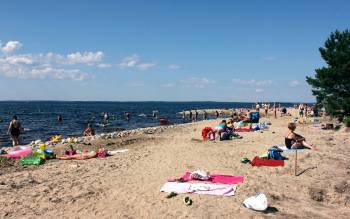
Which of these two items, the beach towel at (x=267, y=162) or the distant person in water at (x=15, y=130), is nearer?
the beach towel at (x=267, y=162)

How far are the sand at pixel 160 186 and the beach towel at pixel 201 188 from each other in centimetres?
25

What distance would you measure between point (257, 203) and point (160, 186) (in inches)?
119

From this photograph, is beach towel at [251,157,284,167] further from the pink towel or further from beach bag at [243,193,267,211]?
beach bag at [243,193,267,211]

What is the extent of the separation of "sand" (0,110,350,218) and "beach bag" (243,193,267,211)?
14 cm

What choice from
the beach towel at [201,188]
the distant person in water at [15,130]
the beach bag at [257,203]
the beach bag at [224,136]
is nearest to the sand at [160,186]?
the beach bag at [257,203]

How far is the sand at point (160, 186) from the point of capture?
911cm

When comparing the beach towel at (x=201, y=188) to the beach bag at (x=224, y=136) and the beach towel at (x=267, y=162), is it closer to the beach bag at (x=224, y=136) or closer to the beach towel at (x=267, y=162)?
the beach towel at (x=267, y=162)

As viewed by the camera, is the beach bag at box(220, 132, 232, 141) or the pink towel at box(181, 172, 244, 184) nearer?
the pink towel at box(181, 172, 244, 184)

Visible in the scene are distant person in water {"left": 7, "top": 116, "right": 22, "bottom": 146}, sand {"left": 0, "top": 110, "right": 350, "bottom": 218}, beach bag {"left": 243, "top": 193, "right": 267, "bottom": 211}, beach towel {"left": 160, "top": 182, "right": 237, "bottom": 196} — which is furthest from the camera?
distant person in water {"left": 7, "top": 116, "right": 22, "bottom": 146}

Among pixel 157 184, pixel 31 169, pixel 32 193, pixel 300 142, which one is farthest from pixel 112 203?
pixel 300 142

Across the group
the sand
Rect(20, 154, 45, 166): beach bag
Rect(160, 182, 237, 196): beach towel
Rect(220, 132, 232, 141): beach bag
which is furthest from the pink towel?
Rect(220, 132, 232, 141): beach bag

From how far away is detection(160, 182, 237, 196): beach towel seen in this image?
10195 millimetres

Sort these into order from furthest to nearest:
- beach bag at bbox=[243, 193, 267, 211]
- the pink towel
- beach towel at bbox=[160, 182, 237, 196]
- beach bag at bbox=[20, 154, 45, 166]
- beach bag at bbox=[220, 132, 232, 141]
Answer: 1. beach bag at bbox=[220, 132, 232, 141]
2. beach bag at bbox=[20, 154, 45, 166]
3. the pink towel
4. beach towel at bbox=[160, 182, 237, 196]
5. beach bag at bbox=[243, 193, 267, 211]

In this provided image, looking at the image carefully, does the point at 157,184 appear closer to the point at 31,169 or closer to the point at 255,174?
the point at 255,174
